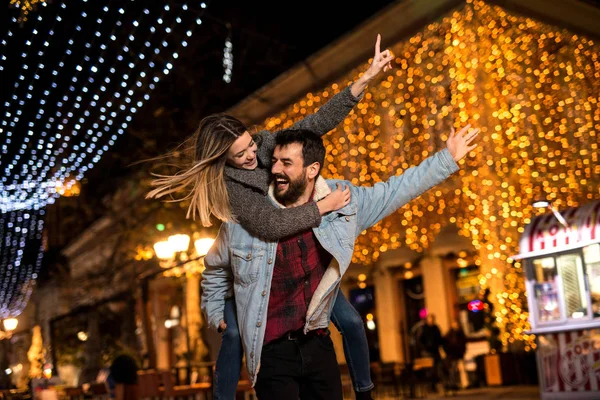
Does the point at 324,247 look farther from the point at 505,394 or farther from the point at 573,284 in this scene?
the point at 505,394

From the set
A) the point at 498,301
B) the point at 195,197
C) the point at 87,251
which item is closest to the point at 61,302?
the point at 87,251

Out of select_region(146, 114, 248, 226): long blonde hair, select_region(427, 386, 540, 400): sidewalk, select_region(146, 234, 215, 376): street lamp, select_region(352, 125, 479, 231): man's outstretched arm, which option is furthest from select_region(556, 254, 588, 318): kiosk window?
select_region(146, 114, 248, 226): long blonde hair

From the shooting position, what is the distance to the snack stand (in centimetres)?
1032

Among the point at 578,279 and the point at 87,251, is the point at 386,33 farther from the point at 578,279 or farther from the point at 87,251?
the point at 87,251

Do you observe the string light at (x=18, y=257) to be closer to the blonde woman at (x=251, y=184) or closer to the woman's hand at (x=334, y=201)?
the blonde woman at (x=251, y=184)

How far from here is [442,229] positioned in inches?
834

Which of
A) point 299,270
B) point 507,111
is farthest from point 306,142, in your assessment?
point 507,111

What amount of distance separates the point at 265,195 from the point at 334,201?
0.40 meters

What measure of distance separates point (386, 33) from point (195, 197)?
10.6m

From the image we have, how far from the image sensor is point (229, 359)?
445 centimetres

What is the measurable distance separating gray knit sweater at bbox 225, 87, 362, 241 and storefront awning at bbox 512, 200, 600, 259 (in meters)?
6.95

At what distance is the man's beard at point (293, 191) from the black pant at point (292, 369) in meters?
0.68

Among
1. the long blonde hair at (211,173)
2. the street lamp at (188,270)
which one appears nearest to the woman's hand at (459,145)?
the long blonde hair at (211,173)

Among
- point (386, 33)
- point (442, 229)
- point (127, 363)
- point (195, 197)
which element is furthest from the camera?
point (442, 229)
